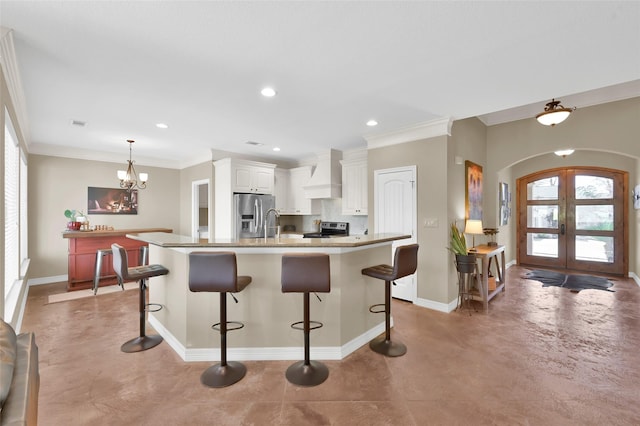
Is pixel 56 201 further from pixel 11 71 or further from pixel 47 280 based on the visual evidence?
pixel 11 71

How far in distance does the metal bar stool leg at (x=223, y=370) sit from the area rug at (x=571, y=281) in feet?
17.7

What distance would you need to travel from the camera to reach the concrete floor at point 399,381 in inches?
74.8

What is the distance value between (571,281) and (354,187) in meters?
4.38

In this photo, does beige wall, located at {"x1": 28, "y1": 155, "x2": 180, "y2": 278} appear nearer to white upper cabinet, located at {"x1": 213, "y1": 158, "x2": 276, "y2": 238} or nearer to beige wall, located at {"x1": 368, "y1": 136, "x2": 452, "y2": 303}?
white upper cabinet, located at {"x1": 213, "y1": 158, "x2": 276, "y2": 238}

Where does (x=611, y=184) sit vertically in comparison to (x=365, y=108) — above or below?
below

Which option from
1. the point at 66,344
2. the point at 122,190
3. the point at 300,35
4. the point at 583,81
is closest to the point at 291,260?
the point at 300,35

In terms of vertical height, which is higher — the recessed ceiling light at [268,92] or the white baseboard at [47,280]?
the recessed ceiling light at [268,92]

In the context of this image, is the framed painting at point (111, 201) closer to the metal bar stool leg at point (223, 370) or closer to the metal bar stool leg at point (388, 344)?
the metal bar stool leg at point (223, 370)

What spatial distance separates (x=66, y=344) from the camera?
291 cm

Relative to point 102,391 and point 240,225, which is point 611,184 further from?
point 102,391

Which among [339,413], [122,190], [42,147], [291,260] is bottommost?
[339,413]

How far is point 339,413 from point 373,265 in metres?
1.42

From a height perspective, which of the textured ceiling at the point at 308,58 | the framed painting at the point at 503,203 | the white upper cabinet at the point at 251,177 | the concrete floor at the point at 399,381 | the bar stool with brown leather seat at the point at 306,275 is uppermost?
the textured ceiling at the point at 308,58

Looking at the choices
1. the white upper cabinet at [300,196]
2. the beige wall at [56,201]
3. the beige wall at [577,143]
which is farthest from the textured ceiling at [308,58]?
→ the white upper cabinet at [300,196]
